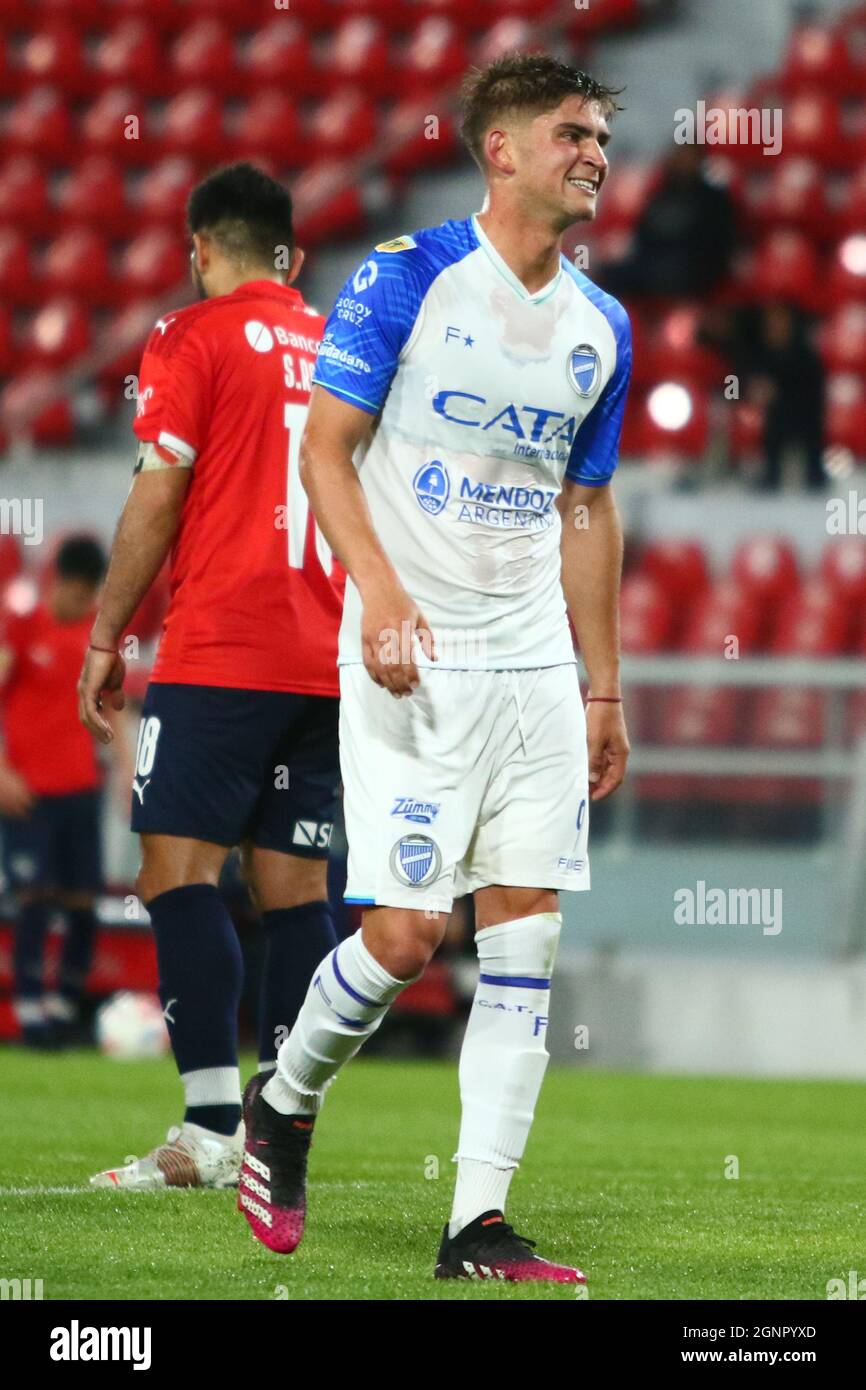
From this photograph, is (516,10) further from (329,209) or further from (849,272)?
(849,272)

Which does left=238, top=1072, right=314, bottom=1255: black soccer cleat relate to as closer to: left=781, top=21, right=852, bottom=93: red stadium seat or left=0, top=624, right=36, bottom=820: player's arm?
left=0, top=624, right=36, bottom=820: player's arm

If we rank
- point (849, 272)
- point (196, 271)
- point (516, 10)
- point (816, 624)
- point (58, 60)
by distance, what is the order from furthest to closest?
point (58, 60)
point (516, 10)
point (849, 272)
point (816, 624)
point (196, 271)

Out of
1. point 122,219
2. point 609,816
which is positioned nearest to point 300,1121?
point 609,816

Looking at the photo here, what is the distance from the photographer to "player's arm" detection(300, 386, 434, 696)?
11.7 feet

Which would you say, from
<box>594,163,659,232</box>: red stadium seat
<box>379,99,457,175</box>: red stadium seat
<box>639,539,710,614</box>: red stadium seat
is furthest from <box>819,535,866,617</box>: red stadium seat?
<box>379,99,457,175</box>: red stadium seat

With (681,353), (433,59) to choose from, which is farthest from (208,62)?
(681,353)

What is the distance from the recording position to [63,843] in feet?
31.1

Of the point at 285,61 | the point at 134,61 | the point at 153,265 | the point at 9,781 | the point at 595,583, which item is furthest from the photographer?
the point at 134,61

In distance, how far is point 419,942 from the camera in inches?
148

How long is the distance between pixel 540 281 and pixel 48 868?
5929 mm

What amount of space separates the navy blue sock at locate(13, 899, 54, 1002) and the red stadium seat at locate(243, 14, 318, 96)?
7694 mm

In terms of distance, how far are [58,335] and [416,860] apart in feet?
35.8

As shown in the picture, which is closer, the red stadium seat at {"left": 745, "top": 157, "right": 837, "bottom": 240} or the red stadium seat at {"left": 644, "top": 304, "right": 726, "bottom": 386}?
the red stadium seat at {"left": 644, "top": 304, "right": 726, "bottom": 386}
